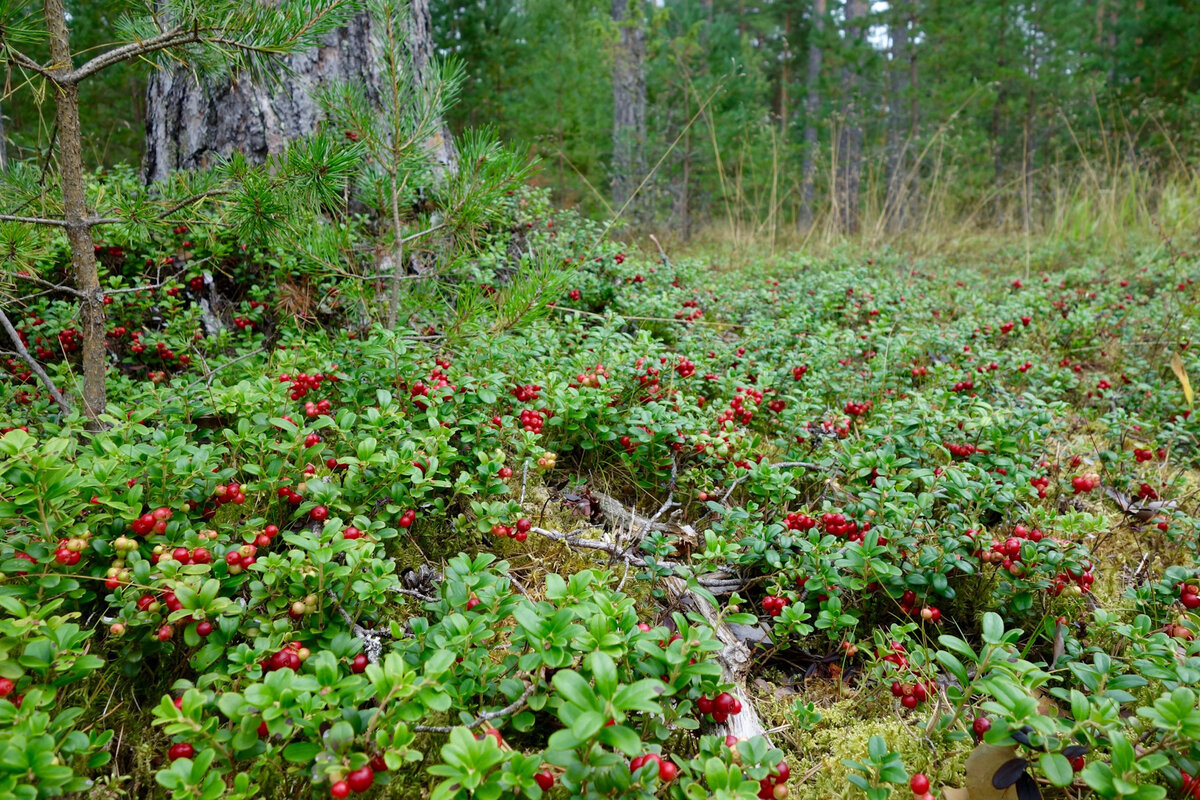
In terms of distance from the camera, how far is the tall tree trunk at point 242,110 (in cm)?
353

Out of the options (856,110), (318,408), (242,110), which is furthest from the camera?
(856,110)

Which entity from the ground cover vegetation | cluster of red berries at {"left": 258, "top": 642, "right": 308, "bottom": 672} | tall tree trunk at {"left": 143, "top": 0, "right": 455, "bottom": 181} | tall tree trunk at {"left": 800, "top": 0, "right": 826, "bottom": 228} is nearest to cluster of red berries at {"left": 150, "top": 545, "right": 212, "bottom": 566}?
the ground cover vegetation

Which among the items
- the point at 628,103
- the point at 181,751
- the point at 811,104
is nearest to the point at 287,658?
the point at 181,751

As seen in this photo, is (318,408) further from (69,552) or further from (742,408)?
(742,408)

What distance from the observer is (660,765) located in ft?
3.99

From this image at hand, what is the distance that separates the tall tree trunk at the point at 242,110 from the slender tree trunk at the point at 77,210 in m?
1.62

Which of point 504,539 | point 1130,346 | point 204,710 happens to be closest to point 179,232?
point 504,539

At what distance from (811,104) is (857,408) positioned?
18.6m

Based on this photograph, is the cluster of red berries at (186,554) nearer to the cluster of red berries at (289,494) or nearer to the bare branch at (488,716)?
the cluster of red berries at (289,494)

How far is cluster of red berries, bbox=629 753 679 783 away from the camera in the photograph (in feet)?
3.92

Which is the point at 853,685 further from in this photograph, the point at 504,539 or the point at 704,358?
the point at 704,358

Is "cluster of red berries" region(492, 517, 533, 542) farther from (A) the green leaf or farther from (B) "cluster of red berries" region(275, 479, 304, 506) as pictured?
(A) the green leaf

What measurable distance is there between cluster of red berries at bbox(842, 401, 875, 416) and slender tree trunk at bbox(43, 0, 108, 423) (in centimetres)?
→ 292

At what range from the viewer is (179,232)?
3.38 metres
